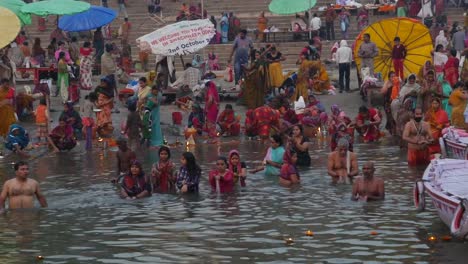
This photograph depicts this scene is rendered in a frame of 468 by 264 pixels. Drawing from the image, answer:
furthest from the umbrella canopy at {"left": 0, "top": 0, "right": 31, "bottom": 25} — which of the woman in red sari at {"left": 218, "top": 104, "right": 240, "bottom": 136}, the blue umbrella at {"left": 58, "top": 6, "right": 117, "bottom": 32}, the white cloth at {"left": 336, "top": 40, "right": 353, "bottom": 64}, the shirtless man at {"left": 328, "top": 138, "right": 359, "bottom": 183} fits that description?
the shirtless man at {"left": 328, "top": 138, "right": 359, "bottom": 183}

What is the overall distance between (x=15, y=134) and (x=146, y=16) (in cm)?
1732

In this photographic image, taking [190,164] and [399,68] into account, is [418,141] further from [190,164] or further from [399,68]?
[399,68]

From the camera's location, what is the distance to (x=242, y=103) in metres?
31.2

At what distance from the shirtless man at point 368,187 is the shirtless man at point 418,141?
3654 mm

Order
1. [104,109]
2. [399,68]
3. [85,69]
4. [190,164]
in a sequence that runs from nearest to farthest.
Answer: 1. [190,164]
2. [104,109]
3. [399,68]
4. [85,69]

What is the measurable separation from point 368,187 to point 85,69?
14343mm

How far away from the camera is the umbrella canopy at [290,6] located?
3581 centimetres

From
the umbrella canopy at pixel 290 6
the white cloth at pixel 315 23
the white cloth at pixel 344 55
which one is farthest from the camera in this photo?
the white cloth at pixel 315 23

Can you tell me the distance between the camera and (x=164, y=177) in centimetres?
2002

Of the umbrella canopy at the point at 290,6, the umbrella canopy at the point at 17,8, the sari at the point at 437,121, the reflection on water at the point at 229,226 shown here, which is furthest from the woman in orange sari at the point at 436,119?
the umbrella canopy at the point at 290,6

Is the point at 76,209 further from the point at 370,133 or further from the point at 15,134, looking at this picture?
the point at 370,133

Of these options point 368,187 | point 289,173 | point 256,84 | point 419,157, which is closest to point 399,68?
point 256,84

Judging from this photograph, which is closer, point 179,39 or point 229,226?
point 229,226

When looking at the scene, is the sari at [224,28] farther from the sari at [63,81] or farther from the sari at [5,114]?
the sari at [5,114]
